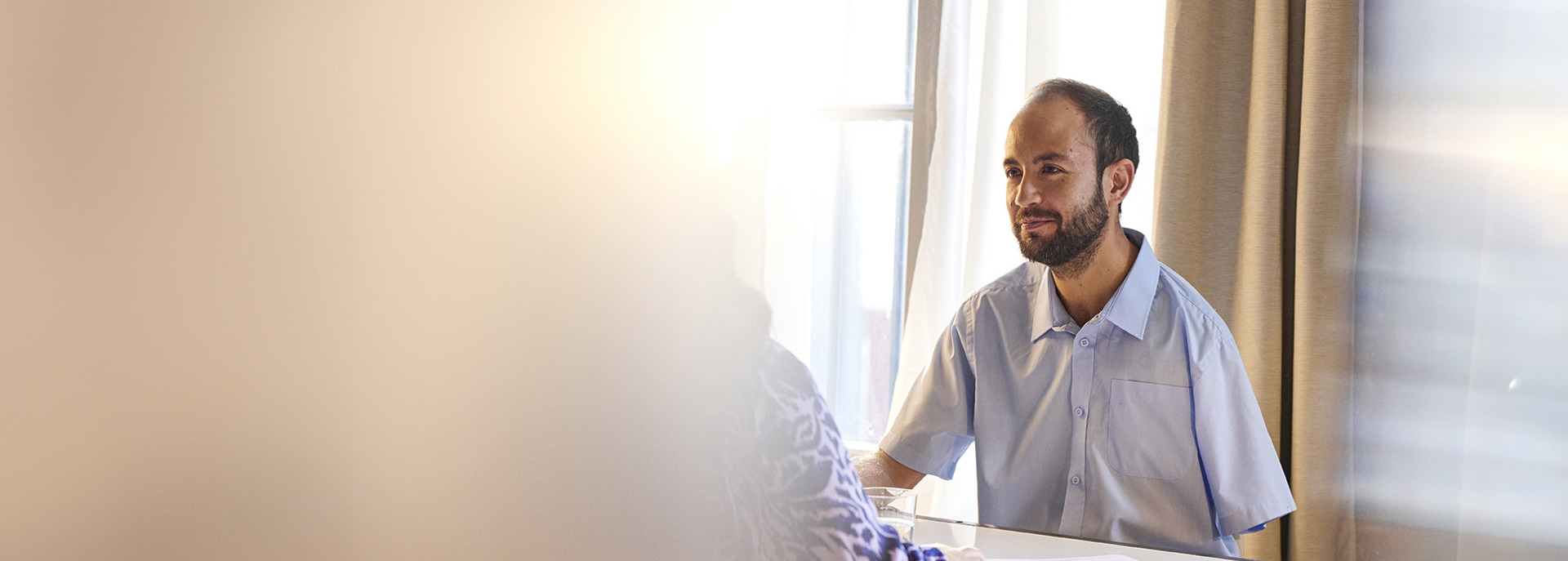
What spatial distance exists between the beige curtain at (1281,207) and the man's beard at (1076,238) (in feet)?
1.46

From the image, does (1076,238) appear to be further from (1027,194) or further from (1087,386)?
(1087,386)

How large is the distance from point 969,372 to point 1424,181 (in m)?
0.87

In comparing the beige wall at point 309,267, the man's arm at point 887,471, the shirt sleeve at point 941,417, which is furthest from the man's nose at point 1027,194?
the beige wall at point 309,267

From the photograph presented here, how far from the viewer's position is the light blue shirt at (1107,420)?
1.06m

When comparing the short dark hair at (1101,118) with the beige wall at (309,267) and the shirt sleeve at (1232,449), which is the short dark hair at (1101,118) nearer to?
the shirt sleeve at (1232,449)

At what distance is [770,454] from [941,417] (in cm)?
107

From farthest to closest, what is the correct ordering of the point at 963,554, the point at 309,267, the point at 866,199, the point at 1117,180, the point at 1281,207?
the point at 866,199 < the point at 1281,207 < the point at 1117,180 < the point at 963,554 < the point at 309,267

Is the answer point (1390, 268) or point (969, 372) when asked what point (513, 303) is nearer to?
point (969, 372)

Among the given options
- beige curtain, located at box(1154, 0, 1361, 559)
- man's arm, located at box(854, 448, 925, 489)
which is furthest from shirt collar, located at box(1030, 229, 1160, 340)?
beige curtain, located at box(1154, 0, 1361, 559)

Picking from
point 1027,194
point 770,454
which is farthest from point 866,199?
point 770,454

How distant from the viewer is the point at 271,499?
82 mm

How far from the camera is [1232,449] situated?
1059mm

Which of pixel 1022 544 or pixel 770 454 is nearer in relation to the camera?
pixel 770 454

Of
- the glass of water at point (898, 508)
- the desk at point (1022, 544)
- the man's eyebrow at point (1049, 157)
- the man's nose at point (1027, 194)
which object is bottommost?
the desk at point (1022, 544)
